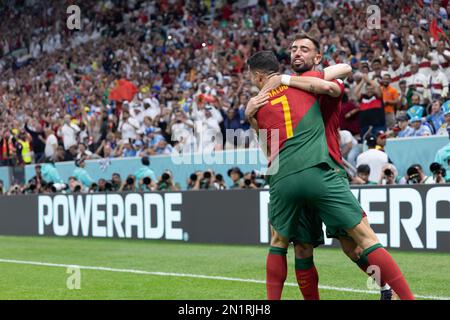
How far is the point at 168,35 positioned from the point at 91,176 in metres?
6.87

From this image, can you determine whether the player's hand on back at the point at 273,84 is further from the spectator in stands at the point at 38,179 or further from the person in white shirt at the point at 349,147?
the spectator in stands at the point at 38,179

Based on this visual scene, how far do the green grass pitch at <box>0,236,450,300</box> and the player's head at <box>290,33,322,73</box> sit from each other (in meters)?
2.57

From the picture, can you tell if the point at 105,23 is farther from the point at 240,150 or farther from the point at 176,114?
the point at 240,150

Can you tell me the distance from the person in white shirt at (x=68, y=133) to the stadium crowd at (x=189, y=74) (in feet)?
0.12

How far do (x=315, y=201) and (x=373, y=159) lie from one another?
7.94 metres

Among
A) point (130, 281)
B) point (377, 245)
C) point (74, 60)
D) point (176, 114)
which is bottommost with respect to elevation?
point (130, 281)

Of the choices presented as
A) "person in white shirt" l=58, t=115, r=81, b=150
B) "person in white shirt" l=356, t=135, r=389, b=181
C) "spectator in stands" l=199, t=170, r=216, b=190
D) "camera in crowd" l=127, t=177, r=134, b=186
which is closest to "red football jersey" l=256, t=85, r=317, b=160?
"person in white shirt" l=356, t=135, r=389, b=181

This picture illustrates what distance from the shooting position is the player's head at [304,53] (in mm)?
5938

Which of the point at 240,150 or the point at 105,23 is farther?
the point at 105,23

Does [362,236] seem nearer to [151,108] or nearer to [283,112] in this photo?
[283,112]

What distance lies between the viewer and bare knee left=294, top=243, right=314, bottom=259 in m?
6.12

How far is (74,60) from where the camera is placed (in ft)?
94.2

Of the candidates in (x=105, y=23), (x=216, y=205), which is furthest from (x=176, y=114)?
(x=105, y=23)

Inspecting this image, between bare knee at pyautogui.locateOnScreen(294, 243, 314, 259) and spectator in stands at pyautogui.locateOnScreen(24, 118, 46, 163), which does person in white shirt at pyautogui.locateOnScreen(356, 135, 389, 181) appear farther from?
spectator in stands at pyautogui.locateOnScreen(24, 118, 46, 163)
